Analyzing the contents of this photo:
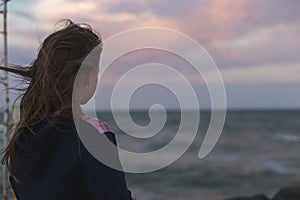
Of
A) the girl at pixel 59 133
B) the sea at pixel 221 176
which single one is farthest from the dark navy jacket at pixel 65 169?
the sea at pixel 221 176

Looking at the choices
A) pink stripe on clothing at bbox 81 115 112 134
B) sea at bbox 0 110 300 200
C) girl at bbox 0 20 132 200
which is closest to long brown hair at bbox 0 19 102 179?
girl at bbox 0 20 132 200

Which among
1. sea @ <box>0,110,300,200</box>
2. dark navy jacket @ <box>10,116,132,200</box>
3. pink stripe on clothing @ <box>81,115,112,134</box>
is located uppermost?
pink stripe on clothing @ <box>81,115,112,134</box>

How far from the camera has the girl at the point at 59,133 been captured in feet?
5.04

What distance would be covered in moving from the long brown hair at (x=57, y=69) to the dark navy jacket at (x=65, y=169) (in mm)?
55

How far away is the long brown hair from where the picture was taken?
1.65 meters

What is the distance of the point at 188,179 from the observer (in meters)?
20.8

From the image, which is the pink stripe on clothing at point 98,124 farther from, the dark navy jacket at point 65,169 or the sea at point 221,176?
the sea at point 221,176

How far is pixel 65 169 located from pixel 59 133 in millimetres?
106

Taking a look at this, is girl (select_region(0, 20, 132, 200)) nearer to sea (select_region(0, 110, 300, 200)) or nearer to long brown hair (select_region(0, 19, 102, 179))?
long brown hair (select_region(0, 19, 102, 179))

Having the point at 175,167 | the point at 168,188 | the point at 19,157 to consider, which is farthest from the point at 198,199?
the point at 19,157

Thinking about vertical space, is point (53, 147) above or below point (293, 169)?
above

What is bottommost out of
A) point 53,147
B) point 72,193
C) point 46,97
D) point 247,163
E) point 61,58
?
point 247,163

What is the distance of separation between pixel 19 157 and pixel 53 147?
159 millimetres

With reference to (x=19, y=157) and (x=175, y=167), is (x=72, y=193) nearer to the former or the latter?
(x=19, y=157)
